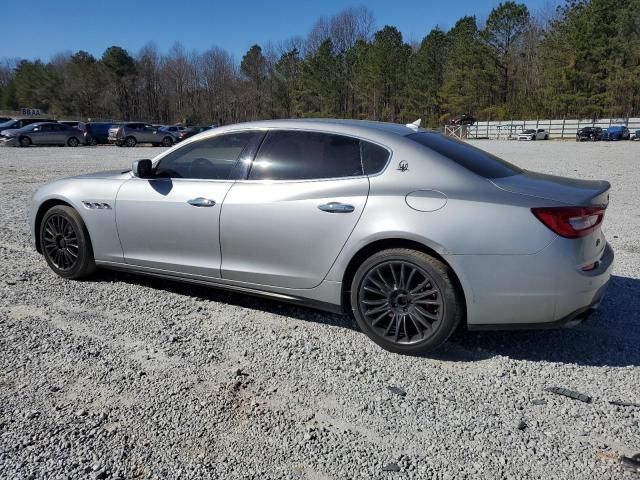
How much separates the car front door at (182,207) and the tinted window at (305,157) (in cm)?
19

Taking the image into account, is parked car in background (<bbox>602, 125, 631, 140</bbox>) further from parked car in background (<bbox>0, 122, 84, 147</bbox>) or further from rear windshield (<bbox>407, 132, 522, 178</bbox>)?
rear windshield (<bbox>407, 132, 522, 178</bbox>)

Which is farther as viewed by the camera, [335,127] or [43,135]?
[43,135]

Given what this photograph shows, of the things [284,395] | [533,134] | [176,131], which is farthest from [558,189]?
[533,134]

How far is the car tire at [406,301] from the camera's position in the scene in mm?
3326

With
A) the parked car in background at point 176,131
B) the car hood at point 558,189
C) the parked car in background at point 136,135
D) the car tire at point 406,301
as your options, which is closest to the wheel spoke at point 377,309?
the car tire at point 406,301

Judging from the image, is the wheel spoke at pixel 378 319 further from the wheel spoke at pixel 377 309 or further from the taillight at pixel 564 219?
the taillight at pixel 564 219

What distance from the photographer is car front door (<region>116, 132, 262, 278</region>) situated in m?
4.09

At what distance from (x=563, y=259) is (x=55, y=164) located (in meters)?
19.4

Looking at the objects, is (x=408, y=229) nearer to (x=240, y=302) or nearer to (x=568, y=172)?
(x=240, y=302)

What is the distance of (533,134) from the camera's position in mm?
51688

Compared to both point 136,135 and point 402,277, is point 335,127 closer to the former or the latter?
point 402,277

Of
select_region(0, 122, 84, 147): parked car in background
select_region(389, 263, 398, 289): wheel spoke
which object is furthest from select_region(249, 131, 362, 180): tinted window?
select_region(0, 122, 84, 147): parked car in background

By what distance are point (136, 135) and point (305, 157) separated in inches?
1350

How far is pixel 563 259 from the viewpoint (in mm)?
3094
